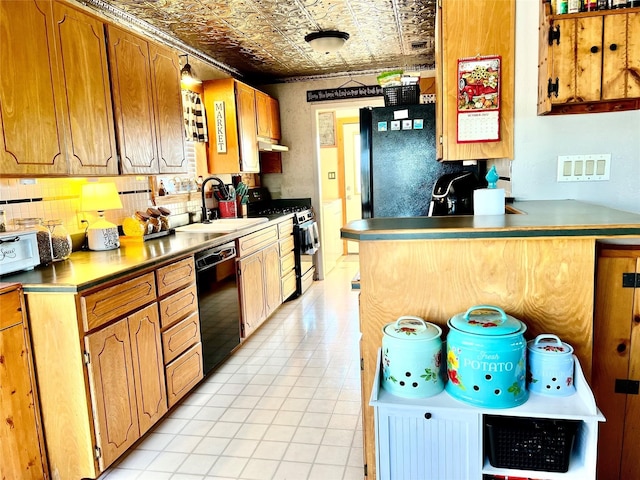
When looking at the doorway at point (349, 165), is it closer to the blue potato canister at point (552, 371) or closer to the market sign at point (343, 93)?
the market sign at point (343, 93)

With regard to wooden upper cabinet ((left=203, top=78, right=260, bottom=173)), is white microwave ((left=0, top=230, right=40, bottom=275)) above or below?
below

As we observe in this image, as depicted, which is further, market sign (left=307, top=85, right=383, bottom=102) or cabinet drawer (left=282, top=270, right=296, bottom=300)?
market sign (left=307, top=85, right=383, bottom=102)

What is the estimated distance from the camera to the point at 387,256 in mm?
1526

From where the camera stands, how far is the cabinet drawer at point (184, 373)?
244 centimetres

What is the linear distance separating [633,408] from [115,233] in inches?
105

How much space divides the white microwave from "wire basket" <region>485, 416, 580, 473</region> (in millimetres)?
2024

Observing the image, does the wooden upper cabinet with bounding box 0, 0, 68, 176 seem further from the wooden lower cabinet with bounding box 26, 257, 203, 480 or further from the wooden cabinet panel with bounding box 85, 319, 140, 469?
the wooden cabinet panel with bounding box 85, 319, 140, 469

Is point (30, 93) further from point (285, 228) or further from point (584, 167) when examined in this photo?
point (285, 228)

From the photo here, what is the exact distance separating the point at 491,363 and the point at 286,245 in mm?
3464

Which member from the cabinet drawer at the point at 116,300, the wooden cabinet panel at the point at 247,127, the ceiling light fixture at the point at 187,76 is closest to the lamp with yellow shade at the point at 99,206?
the cabinet drawer at the point at 116,300

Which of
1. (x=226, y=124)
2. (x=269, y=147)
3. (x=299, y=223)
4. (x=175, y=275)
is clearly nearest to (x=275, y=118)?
(x=269, y=147)

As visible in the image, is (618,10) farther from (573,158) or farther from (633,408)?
(633,408)

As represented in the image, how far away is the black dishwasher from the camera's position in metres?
2.83

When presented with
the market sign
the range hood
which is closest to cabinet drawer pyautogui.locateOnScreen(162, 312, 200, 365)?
the range hood
